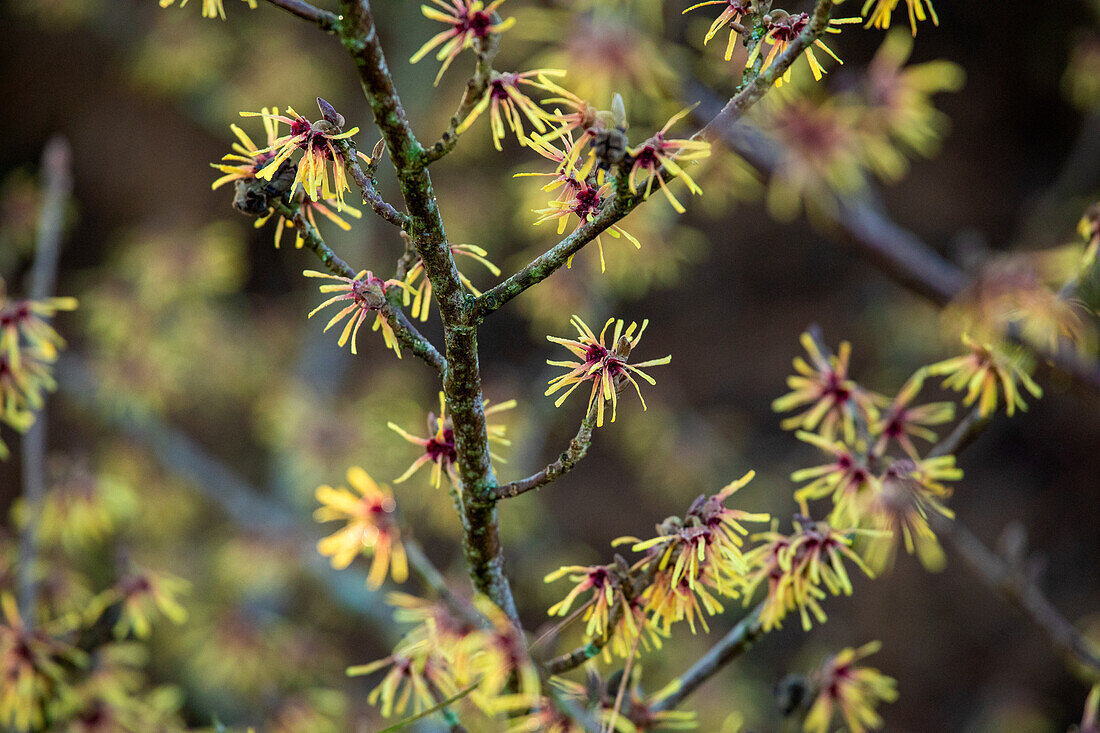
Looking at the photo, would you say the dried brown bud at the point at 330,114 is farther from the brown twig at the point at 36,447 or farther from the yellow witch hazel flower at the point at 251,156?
the brown twig at the point at 36,447

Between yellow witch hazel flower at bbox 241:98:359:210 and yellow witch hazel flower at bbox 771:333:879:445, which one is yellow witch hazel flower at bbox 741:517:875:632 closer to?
yellow witch hazel flower at bbox 771:333:879:445

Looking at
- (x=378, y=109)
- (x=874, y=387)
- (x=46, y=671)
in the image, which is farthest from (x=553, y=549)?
(x=378, y=109)

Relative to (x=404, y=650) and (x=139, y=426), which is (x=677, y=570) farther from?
(x=139, y=426)

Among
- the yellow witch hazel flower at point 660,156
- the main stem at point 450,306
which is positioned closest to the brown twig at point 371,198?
the main stem at point 450,306

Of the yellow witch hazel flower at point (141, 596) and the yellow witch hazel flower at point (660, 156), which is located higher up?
the yellow witch hazel flower at point (660, 156)

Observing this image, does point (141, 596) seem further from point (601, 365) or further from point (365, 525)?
point (601, 365)

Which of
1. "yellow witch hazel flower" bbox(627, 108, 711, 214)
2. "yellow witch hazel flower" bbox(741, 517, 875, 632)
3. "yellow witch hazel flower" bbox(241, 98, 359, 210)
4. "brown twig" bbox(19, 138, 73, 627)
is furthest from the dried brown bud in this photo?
"brown twig" bbox(19, 138, 73, 627)

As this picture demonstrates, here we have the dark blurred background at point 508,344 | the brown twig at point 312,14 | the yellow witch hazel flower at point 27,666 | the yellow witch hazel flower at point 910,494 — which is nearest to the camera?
the brown twig at point 312,14
